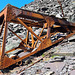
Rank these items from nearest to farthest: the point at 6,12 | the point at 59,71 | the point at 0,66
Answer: the point at 59,71
the point at 0,66
the point at 6,12

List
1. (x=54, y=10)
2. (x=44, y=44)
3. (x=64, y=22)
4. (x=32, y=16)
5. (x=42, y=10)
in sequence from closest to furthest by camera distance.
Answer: (x=32, y=16) → (x=44, y=44) → (x=64, y=22) → (x=54, y=10) → (x=42, y=10)

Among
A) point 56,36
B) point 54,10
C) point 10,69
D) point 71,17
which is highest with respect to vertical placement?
point 54,10

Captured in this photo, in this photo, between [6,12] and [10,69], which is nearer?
[6,12]

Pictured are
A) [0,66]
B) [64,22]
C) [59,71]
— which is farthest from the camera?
[64,22]

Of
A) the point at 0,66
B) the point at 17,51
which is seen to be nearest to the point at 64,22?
the point at 17,51

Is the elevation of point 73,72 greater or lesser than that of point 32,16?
lesser

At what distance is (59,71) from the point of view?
3.30 meters

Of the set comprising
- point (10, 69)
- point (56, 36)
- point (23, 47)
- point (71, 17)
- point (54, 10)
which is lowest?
point (10, 69)

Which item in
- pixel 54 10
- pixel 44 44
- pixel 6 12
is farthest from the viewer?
pixel 54 10

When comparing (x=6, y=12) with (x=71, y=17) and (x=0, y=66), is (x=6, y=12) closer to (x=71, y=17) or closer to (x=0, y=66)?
(x=0, y=66)

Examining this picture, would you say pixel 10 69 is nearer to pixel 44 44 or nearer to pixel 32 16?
pixel 44 44

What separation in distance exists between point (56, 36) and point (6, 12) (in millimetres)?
5020

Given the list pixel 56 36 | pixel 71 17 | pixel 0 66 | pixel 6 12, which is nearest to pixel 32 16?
pixel 6 12

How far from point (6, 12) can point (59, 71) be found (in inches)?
115
